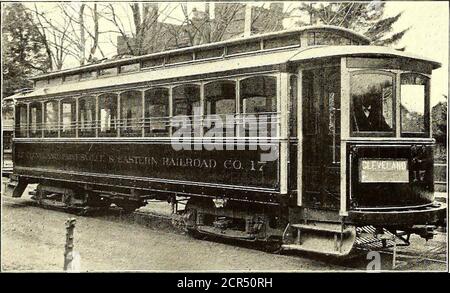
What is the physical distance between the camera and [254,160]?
26.7 feet

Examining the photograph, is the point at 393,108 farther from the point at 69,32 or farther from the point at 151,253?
the point at 69,32

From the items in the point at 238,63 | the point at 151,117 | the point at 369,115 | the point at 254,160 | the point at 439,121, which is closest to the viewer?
the point at 369,115

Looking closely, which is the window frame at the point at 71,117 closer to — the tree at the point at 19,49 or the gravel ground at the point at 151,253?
the gravel ground at the point at 151,253

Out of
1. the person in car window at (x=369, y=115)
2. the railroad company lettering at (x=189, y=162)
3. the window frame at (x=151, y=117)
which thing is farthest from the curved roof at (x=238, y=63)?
the railroad company lettering at (x=189, y=162)

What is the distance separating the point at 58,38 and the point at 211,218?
13046 millimetres

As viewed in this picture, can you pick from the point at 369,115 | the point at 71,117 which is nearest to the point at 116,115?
the point at 71,117

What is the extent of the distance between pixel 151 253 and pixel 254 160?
219 centimetres

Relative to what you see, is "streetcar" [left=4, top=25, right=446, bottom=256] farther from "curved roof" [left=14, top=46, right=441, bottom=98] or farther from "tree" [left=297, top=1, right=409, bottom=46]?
"tree" [left=297, top=1, right=409, bottom=46]

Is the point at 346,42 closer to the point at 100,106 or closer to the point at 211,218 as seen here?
the point at 211,218

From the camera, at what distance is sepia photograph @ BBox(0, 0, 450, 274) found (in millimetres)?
7312

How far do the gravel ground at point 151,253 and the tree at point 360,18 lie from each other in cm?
840


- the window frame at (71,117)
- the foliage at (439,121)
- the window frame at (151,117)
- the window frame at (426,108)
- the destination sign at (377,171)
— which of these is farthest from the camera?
the foliage at (439,121)

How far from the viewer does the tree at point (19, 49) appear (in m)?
15.6

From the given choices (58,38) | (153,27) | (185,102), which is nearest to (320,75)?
(185,102)
